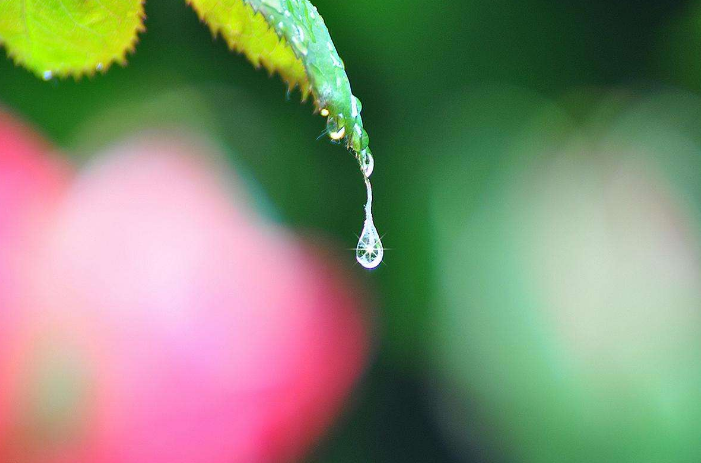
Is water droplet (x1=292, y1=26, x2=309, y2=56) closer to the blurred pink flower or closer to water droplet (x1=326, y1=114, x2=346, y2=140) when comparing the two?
water droplet (x1=326, y1=114, x2=346, y2=140)

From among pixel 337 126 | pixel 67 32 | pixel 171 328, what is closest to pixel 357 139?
pixel 337 126

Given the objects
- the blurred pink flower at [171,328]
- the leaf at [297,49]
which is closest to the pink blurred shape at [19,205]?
the blurred pink flower at [171,328]

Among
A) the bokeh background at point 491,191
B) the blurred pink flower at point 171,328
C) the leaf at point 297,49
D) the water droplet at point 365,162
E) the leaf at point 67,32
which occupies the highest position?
the leaf at point 297,49

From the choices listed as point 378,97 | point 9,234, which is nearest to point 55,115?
point 9,234

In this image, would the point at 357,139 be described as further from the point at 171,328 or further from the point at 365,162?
the point at 171,328

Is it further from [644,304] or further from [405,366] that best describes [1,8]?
[644,304]

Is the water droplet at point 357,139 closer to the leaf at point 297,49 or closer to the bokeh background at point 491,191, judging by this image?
the leaf at point 297,49
